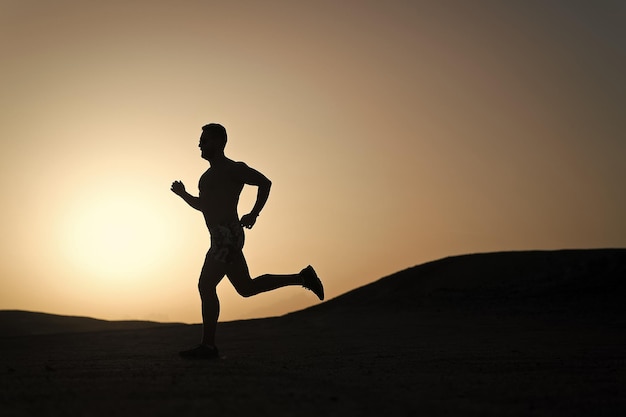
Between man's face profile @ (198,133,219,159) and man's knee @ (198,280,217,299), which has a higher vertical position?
man's face profile @ (198,133,219,159)

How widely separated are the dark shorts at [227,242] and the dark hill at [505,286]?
1329 centimetres

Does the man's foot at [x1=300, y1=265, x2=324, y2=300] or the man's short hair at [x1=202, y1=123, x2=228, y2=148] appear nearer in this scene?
the man's short hair at [x1=202, y1=123, x2=228, y2=148]

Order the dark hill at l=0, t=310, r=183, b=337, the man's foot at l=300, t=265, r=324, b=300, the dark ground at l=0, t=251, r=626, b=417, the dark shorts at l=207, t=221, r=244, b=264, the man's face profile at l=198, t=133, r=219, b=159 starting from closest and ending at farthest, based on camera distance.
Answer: the dark ground at l=0, t=251, r=626, b=417, the dark shorts at l=207, t=221, r=244, b=264, the man's face profile at l=198, t=133, r=219, b=159, the man's foot at l=300, t=265, r=324, b=300, the dark hill at l=0, t=310, r=183, b=337

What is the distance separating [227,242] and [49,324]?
2115cm

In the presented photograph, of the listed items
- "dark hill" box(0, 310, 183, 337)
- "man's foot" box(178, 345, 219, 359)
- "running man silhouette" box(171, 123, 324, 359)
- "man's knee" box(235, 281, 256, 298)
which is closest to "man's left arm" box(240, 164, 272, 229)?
"running man silhouette" box(171, 123, 324, 359)

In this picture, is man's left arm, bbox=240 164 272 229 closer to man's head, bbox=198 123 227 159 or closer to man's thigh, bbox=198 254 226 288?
man's head, bbox=198 123 227 159

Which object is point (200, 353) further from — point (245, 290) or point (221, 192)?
point (221, 192)

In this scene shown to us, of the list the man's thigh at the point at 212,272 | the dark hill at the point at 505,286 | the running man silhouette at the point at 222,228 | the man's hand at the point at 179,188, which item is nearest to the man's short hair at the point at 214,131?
the running man silhouette at the point at 222,228

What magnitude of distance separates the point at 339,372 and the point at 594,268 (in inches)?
774

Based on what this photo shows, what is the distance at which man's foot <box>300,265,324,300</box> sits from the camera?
30.0ft

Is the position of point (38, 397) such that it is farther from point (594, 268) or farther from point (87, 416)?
point (594, 268)

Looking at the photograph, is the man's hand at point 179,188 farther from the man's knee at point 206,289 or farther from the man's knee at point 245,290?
the man's knee at point 245,290

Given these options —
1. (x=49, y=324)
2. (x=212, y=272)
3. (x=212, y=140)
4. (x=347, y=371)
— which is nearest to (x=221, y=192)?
(x=212, y=140)

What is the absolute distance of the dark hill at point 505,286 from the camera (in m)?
21.9
